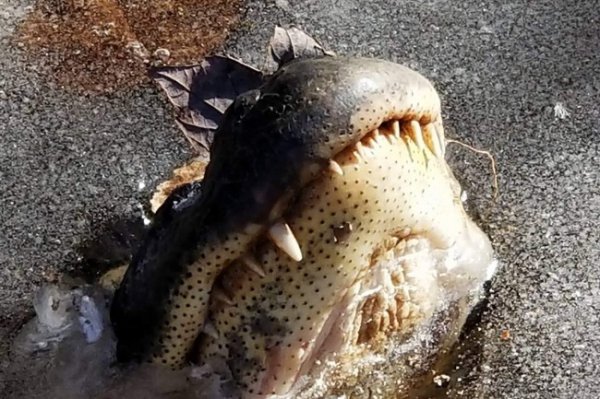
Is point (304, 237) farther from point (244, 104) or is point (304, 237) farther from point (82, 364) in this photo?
point (82, 364)

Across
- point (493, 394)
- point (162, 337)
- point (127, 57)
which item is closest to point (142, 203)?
point (127, 57)

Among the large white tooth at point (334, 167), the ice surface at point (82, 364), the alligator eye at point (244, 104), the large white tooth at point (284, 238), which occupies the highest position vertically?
the alligator eye at point (244, 104)

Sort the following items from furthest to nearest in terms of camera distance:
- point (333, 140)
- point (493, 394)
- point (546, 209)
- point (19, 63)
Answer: point (19, 63) < point (546, 209) < point (493, 394) < point (333, 140)

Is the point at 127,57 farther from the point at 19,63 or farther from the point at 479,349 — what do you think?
the point at 479,349

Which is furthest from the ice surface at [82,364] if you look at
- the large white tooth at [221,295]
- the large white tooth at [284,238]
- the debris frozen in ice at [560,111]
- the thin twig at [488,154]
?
the debris frozen in ice at [560,111]

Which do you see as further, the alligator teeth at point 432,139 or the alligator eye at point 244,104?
the alligator teeth at point 432,139

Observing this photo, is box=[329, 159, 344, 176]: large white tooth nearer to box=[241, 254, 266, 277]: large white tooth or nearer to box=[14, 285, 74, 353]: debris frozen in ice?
box=[241, 254, 266, 277]: large white tooth

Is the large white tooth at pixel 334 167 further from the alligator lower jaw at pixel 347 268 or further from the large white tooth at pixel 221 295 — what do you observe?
the large white tooth at pixel 221 295
